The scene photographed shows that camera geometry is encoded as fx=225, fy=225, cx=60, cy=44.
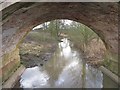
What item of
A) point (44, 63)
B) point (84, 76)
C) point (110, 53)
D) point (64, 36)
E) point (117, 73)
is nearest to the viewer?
point (117, 73)

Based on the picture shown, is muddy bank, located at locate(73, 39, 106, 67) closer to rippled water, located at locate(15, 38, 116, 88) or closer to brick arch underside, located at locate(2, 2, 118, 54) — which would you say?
rippled water, located at locate(15, 38, 116, 88)

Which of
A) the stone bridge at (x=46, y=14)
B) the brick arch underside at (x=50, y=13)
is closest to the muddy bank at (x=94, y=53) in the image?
the stone bridge at (x=46, y=14)

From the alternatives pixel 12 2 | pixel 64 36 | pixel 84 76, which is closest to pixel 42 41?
pixel 64 36

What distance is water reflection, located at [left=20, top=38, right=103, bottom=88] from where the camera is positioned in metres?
9.48

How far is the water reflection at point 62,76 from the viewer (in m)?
9.48

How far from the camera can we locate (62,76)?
35.6ft

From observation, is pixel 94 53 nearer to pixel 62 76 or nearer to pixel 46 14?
pixel 62 76

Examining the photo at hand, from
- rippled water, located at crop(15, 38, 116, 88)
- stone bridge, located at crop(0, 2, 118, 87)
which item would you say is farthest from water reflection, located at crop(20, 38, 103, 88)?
stone bridge, located at crop(0, 2, 118, 87)

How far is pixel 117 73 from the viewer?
8367 millimetres

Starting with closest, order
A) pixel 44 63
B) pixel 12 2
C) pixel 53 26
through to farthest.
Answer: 1. pixel 12 2
2. pixel 44 63
3. pixel 53 26

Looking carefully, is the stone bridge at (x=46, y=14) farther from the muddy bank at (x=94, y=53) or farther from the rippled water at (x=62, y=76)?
the muddy bank at (x=94, y=53)

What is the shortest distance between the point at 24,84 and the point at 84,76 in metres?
3.13

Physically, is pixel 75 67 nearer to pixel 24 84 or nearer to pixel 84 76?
pixel 84 76

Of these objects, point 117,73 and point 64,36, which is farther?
point 64,36
